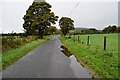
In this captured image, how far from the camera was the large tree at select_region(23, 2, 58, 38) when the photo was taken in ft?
73.7

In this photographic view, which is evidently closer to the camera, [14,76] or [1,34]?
[14,76]

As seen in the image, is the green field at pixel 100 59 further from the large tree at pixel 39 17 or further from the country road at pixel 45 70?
the large tree at pixel 39 17

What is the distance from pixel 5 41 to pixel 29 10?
17640 mm

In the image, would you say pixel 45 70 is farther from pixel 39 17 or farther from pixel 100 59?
pixel 39 17

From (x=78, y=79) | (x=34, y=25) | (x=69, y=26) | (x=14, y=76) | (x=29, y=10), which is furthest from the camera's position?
(x=69, y=26)

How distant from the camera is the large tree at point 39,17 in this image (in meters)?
22.5

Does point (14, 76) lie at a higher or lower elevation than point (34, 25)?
lower

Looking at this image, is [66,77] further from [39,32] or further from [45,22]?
[39,32]

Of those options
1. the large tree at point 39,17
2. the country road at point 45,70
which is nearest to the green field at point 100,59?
the country road at point 45,70

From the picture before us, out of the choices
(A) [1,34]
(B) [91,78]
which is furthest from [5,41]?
(B) [91,78]

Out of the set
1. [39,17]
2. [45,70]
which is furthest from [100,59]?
[39,17]

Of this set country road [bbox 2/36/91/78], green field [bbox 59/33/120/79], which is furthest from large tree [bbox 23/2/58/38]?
country road [bbox 2/36/91/78]

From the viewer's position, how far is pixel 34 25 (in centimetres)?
2158

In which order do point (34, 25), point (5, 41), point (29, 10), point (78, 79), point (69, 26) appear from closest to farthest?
point (78, 79), point (5, 41), point (34, 25), point (29, 10), point (69, 26)
